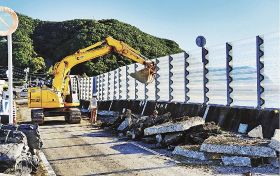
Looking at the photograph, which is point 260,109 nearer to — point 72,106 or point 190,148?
point 190,148

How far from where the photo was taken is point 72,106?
23.4m

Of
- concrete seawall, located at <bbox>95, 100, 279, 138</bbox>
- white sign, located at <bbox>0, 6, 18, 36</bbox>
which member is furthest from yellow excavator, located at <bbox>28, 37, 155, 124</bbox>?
white sign, located at <bbox>0, 6, 18, 36</bbox>

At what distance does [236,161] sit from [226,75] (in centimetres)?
451

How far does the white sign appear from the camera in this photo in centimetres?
1188

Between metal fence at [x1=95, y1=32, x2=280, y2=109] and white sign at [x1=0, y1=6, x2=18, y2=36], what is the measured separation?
589 cm

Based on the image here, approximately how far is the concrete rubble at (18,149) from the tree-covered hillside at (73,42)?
5842cm

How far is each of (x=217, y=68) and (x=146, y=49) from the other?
73280mm

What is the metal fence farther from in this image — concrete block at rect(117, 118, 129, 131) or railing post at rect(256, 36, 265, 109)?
concrete block at rect(117, 118, 129, 131)

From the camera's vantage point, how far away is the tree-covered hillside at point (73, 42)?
83.1 metres

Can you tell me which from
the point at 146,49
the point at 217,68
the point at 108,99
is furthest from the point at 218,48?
the point at 146,49

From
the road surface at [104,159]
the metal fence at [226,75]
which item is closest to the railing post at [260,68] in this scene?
the metal fence at [226,75]

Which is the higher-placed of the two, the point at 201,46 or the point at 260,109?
the point at 201,46

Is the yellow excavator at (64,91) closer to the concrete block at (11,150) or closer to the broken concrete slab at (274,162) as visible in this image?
the broken concrete slab at (274,162)

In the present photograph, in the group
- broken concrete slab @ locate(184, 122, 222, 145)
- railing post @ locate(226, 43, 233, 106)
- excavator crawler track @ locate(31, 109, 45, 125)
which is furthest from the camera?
excavator crawler track @ locate(31, 109, 45, 125)
